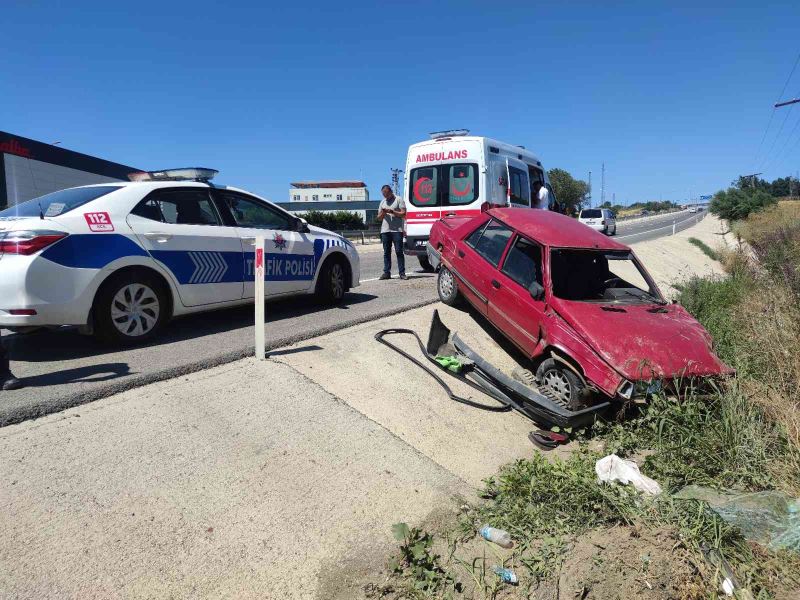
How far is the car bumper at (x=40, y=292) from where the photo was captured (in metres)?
4.15

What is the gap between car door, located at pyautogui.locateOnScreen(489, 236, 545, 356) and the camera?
5.54 meters

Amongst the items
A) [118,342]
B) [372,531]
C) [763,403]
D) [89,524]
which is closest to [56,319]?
[118,342]

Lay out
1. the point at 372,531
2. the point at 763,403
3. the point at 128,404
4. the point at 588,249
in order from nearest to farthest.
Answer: the point at 372,531 < the point at 128,404 < the point at 763,403 < the point at 588,249

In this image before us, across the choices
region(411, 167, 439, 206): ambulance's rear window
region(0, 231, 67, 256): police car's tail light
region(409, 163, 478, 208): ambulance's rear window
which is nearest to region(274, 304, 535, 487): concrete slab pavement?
region(0, 231, 67, 256): police car's tail light

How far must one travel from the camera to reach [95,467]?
316 cm

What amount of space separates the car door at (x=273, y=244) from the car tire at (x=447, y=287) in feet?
6.68

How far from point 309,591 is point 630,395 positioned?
123 inches

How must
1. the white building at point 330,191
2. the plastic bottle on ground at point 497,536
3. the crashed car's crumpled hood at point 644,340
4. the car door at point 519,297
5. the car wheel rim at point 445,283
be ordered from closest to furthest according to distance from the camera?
the plastic bottle on ground at point 497,536
the crashed car's crumpled hood at point 644,340
the car door at point 519,297
the car wheel rim at point 445,283
the white building at point 330,191

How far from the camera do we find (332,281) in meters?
7.27

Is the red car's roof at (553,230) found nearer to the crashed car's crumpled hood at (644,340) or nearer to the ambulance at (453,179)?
the crashed car's crumpled hood at (644,340)

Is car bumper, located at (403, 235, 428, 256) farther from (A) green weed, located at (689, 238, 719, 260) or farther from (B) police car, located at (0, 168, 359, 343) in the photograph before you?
(A) green weed, located at (689, 238, 719, 260)

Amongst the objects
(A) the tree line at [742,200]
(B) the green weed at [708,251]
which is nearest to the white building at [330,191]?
(A) the tree line at [742,200]

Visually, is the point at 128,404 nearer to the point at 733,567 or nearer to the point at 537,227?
the point at 733,567

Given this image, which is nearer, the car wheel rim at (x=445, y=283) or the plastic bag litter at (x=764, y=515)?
the plastic bag litter at (x=764, y=515)
